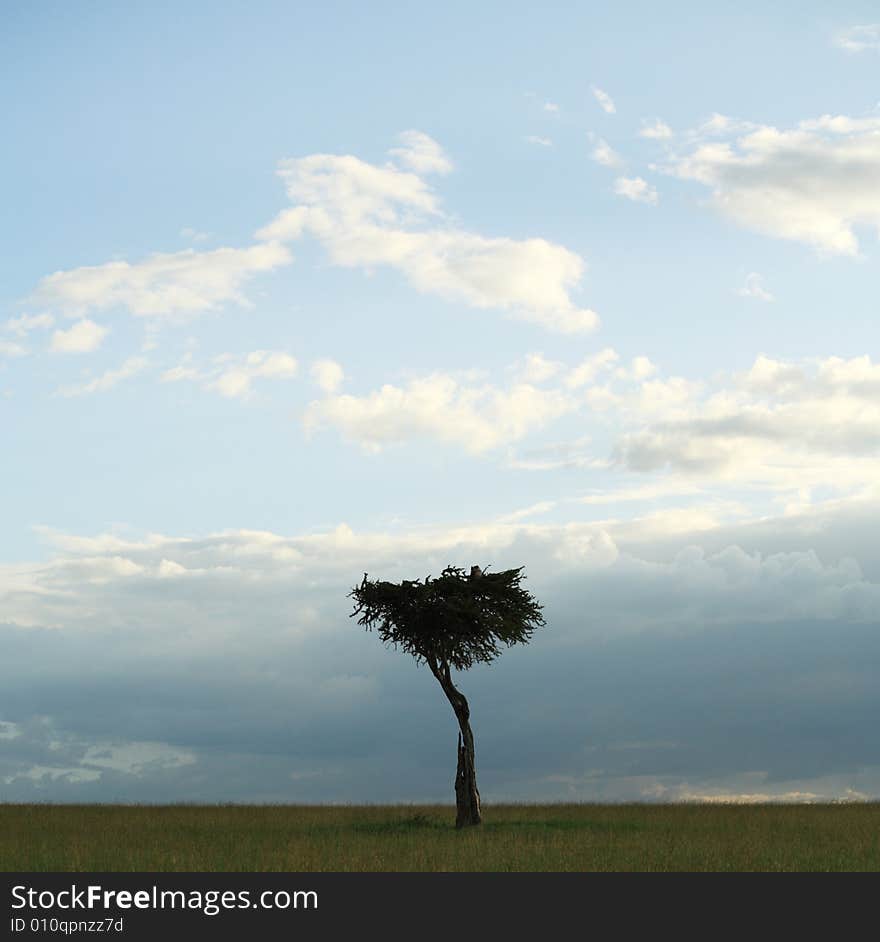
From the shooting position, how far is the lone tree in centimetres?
3947

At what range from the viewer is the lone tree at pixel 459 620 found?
39.5m

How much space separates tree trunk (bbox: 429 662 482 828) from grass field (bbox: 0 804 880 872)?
910mm

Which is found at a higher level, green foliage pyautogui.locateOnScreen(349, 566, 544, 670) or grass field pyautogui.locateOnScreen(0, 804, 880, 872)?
green foliage pyautogui.locateOnScreen(349, 566, 544, 670)

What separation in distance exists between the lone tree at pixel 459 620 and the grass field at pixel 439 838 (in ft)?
10.00

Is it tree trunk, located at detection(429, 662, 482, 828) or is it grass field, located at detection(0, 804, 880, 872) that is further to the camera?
tree trunk, located at detection(429, 662, 482, 828)

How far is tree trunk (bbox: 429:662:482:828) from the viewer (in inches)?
1540

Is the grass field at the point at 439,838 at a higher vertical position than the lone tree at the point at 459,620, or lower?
lower

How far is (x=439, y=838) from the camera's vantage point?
35.1m

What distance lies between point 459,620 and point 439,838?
7832 mm

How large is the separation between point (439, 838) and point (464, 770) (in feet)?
15.3

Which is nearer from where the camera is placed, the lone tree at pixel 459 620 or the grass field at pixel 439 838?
the grass field at pixel 439 838

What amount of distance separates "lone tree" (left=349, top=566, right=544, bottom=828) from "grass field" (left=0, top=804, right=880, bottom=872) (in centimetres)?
305
